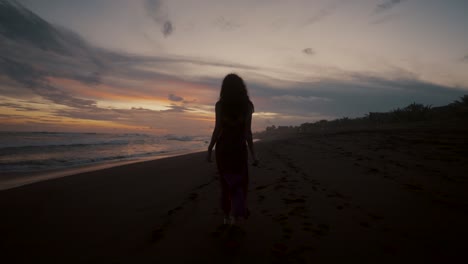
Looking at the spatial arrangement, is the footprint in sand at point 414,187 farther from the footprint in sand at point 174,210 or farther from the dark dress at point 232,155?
the footprint in sand at point 174,210

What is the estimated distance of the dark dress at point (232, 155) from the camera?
3.47 metres

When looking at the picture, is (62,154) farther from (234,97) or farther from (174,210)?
(234,97)

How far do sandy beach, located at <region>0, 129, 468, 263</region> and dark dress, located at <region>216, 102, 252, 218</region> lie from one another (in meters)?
0.52

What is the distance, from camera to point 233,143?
350cm

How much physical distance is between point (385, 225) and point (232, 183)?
2127 millimetres

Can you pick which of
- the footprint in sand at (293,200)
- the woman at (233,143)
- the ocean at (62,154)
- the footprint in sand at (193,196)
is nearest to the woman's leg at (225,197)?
the woman at (233,143)

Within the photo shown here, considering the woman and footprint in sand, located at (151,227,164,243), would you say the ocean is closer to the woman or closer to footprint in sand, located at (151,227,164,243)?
footprint in sand, located at (151,227,164,243)

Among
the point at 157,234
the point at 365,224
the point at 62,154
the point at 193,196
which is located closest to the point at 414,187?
the point at 365,224

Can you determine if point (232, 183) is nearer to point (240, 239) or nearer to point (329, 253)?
point (240, 239)

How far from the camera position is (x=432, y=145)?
26.3ft

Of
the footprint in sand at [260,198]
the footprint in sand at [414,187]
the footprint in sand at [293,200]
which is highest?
the footprint in sand at [414,187]

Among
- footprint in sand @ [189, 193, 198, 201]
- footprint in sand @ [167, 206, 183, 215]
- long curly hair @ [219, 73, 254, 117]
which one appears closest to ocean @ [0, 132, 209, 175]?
footprint in sand @ [189, 193, 198, 201]

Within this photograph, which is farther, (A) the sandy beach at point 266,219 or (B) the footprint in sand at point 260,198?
(B) the footprint in sand at point 260,198

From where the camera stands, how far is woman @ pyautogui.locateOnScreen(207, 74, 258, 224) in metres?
3.46
